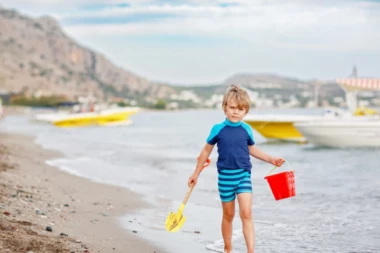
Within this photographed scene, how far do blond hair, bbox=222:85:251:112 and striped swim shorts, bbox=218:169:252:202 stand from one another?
592 mm

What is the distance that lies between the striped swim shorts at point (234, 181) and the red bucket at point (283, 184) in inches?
13.7

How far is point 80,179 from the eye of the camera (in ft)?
48.6

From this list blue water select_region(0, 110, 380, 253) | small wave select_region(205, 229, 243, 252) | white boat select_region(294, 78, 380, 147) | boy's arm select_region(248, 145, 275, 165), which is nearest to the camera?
boy's arm select_region(248, 145, 275, 165)

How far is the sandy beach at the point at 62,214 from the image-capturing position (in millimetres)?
6461

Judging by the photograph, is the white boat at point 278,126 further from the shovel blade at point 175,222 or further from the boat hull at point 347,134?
the shovel blade at point 175,222

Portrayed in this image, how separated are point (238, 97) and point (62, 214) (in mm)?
3906

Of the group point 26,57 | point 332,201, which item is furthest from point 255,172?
point 26,57

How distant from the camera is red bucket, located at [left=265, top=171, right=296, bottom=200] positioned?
20.9 ft

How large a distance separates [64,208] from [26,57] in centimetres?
18151

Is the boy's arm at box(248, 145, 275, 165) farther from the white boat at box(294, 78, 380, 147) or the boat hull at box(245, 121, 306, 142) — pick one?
the boat hull at box(245, 121, 306, 142)

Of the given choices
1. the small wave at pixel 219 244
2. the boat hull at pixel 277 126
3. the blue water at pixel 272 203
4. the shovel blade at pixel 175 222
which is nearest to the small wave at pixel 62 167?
the blue water at pixel 272 203

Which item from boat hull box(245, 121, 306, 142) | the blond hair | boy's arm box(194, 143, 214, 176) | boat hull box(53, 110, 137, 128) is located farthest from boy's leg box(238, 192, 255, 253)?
boat hull box(53, 110, 137, 128)

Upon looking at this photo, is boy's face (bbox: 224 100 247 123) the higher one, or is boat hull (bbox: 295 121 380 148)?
boy's face (bbox: 224 100 247 123)

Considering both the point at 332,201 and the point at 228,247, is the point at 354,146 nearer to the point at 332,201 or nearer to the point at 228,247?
the point at 332,201
